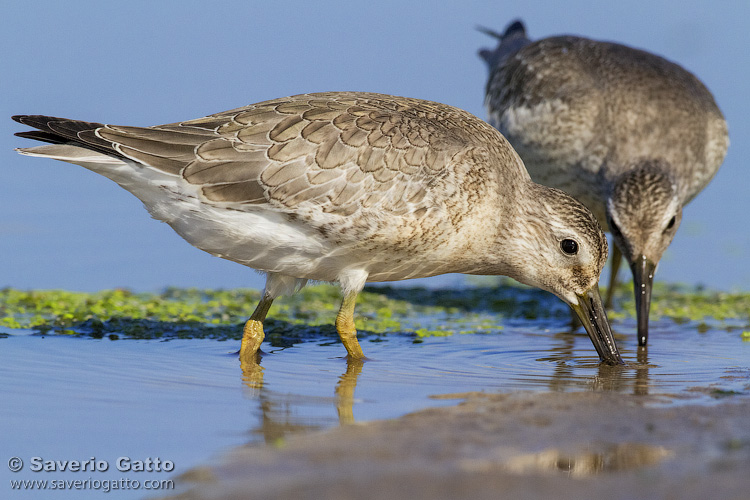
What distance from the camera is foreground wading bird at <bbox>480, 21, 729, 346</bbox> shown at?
9383 mm

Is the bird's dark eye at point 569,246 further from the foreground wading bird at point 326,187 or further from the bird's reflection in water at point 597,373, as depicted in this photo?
the bird's reflection in water at point 597,373

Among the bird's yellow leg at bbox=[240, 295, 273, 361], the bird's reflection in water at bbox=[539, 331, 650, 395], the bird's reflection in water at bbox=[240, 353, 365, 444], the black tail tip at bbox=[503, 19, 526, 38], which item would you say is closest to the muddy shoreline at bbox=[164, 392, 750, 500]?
the bird's reflection in water at bbox=[240, 353, 365, 444]

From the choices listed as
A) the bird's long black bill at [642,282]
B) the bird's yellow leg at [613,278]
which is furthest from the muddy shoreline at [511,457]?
the bird's yellow leg at [613,278]

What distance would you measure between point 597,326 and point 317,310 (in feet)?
10.1

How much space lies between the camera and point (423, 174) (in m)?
6.61

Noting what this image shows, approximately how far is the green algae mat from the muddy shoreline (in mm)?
2976

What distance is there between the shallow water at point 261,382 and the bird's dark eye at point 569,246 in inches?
33.9

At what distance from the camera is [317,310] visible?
368 inches

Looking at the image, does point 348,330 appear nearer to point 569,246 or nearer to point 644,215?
point 569,246

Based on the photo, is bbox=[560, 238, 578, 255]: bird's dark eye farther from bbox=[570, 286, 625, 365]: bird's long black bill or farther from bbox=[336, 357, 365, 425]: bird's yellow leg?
bbox=[336, 357, 365, 425]: bird's yellow leg

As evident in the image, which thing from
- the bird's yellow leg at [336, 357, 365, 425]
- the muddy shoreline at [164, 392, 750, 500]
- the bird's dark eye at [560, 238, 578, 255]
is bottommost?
the muddy shoreline at [164, 392, 750, 500]

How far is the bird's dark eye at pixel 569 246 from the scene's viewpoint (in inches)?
279

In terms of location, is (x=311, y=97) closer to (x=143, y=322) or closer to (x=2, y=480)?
(x=143, y=322)

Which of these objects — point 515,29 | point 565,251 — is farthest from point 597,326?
point 515,29
